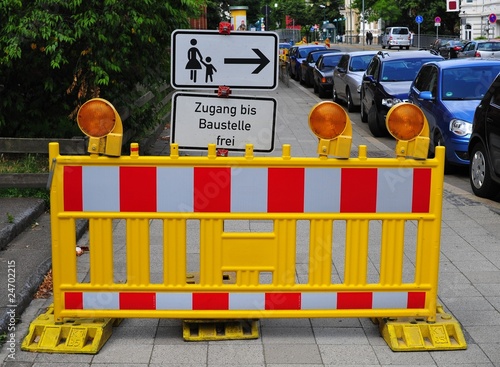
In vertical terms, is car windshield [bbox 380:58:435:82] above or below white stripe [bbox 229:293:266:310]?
above

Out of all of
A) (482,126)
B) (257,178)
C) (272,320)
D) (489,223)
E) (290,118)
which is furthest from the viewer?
(290,118)

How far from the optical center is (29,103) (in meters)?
11.6

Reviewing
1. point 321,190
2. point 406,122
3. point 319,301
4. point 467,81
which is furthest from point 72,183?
point 467,81

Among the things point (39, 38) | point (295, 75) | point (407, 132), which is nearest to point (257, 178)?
point (407, 132)

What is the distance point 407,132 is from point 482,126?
598 cm

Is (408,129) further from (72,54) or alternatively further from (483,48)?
(483,48)

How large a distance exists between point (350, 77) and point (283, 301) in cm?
1805

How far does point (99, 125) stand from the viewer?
5.15 meters

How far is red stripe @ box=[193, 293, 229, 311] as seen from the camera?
17.5ft

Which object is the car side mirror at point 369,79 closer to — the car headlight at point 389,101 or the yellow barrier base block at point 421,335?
the car headlight at point 389,101

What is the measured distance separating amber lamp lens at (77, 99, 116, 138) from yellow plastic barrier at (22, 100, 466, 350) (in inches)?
6.4

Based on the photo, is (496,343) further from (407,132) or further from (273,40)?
(273,40)

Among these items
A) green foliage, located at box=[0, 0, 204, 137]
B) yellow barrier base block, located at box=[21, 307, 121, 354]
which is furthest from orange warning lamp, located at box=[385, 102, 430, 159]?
green foliage, located at box=[0, 0, 204, 137]

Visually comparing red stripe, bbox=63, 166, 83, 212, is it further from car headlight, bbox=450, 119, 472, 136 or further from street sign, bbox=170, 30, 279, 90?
car headlight, bbox=450, 119, 472, 136
